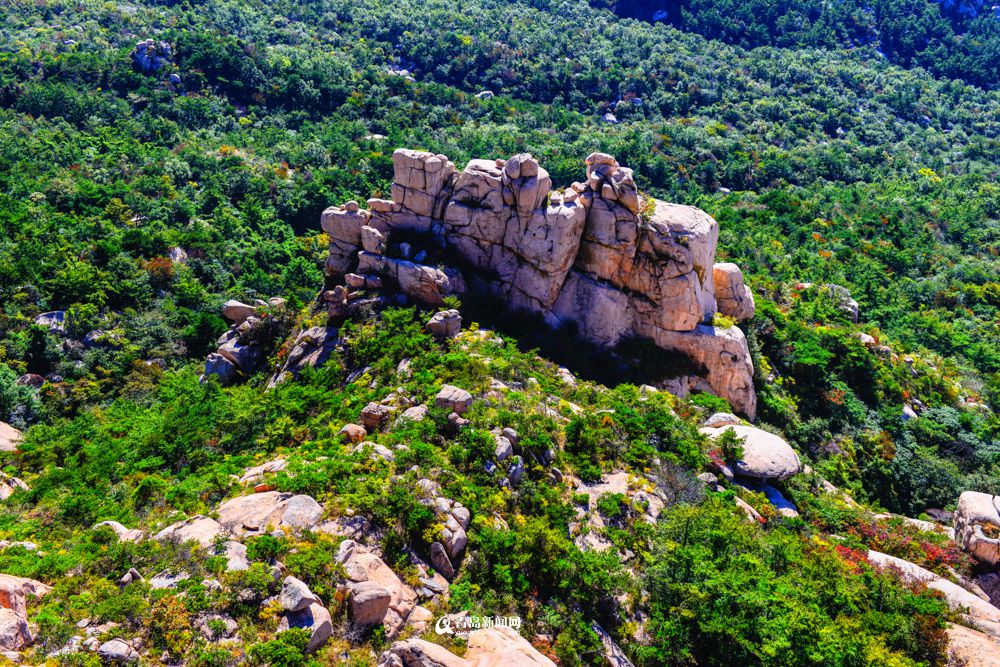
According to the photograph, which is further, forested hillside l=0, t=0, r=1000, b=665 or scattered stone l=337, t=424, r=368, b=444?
scattered stone l=337, t=424, r=368, b=444

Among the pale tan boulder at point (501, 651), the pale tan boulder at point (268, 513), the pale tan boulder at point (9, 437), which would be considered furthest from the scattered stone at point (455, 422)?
the pale tan boulder at point (9, 437)

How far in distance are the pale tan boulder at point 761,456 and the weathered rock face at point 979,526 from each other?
6.08 m

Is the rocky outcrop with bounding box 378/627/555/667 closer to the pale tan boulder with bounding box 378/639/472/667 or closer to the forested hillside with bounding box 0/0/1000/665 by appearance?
the pale tan boulder with bounding box 378/639/472/667

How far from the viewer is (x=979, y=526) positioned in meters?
24.5

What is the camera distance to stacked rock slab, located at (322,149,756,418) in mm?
32250

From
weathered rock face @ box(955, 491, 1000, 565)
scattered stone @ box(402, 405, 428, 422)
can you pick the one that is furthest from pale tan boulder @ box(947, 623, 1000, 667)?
scattered stone @ box(402, 405, 428, 422)

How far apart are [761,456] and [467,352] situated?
1292cm

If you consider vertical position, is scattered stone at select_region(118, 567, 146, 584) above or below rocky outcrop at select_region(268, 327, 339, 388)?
above

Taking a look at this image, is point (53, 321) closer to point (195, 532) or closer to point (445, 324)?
A: point (445, 324)

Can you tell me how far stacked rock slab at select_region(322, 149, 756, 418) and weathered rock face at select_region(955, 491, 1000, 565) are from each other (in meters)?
9.94

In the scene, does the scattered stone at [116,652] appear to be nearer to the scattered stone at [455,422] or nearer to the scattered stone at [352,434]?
the scattered stone at [352,434]

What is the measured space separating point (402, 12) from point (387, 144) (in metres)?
48.4

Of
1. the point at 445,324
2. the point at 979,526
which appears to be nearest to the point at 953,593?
the point at 979,526

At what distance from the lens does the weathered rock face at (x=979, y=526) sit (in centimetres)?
2342
